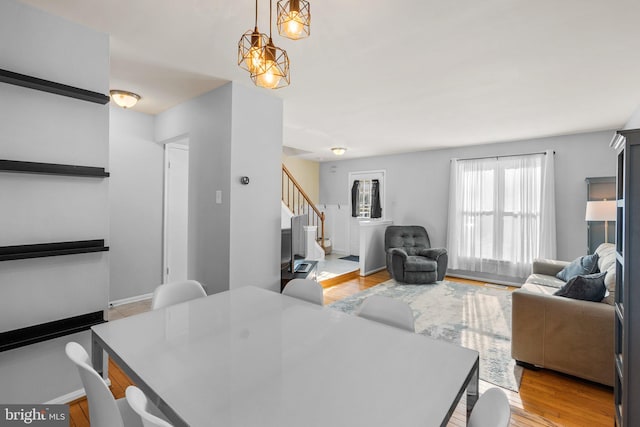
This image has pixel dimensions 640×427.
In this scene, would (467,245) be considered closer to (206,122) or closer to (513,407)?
(513,407)

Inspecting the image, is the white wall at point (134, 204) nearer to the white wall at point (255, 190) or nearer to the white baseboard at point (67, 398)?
the white wall at point (255, 190)

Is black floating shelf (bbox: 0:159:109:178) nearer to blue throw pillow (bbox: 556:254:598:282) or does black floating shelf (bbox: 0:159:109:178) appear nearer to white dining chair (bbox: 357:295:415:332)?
white dining chair (bbox: 357:295:415:332)

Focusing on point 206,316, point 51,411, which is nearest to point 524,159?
point 206,316

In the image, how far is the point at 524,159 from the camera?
5.07 metres

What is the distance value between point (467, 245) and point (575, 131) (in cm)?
238

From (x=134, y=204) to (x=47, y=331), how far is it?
7.47ft

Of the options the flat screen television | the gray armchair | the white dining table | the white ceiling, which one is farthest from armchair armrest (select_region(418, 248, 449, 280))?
the white dining table

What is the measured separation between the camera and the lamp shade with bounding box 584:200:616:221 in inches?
146

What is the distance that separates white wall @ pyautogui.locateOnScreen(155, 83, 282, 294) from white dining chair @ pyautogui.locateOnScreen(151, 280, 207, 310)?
2.55ft

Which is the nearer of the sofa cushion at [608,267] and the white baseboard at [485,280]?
the sofa cushion at [608,267]

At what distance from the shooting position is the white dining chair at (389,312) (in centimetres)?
162

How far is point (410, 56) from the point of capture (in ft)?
7.86

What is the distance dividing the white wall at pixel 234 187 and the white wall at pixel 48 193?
973 millimetres

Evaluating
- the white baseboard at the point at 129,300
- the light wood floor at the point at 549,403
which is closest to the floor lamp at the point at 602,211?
the light wood floor at the point at 549,403
